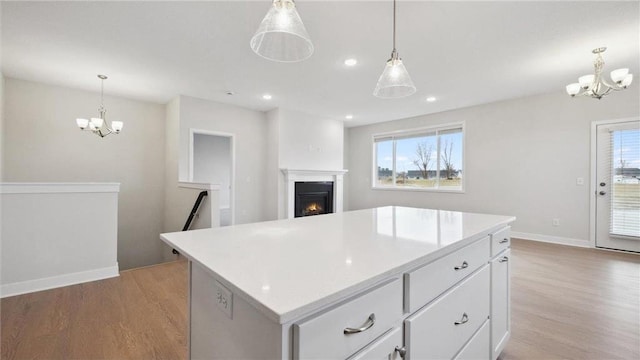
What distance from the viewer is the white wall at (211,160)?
785cm

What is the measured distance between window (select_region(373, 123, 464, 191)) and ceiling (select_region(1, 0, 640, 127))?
1413mm

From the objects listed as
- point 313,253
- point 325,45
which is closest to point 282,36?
point 313,253

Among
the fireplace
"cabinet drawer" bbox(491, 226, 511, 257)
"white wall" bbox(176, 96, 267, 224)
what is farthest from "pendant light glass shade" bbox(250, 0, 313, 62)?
the fireplace

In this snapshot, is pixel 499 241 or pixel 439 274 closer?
pixel 439 274

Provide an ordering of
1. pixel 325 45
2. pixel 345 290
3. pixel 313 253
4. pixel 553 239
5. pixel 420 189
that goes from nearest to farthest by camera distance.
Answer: pixel 345 290
pixel 313 253
pixel 325 45
pixel 553 239
pixel 420 189

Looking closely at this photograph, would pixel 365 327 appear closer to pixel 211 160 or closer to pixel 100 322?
pixel 100 322

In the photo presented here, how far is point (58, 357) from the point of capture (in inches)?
67.8

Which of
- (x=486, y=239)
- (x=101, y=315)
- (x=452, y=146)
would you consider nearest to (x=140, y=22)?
(x=101, y=315)

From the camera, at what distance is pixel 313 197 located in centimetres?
616

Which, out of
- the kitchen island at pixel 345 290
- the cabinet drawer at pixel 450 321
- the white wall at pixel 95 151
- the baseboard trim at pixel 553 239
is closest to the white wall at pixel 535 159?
the baseboard trim at pixel 553 239

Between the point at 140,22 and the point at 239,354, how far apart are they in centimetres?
306

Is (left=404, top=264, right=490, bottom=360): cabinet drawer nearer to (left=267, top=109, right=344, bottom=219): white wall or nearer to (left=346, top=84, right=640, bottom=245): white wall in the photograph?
(left=346, top=84, right=640, bottom=245): white wall

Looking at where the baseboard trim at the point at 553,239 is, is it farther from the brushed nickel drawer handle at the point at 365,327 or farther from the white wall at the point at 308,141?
the brushed nickel drawer handle at the point at 365,327

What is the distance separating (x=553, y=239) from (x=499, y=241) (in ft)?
13.6
